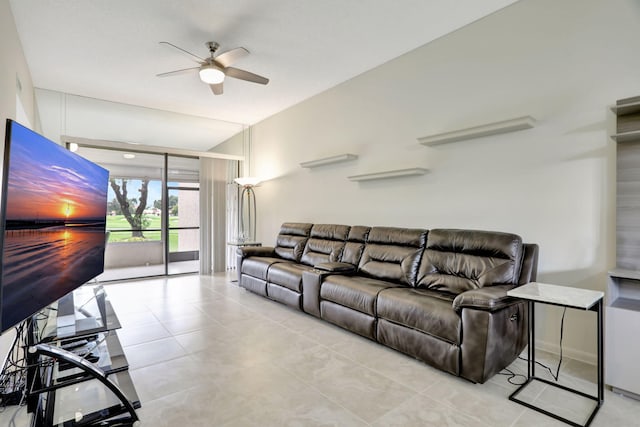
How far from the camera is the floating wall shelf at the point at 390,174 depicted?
11.1ft

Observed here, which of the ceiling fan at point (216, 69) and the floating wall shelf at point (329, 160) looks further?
the floating wall shelf at point (329, 160)

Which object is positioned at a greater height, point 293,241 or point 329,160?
point 329,160

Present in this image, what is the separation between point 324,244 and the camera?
13.6 ft

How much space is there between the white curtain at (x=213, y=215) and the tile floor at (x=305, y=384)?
2.88 m

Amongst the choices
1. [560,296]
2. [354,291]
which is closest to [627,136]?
[560,296]

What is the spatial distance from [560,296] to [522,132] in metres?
1.48

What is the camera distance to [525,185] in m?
2.72

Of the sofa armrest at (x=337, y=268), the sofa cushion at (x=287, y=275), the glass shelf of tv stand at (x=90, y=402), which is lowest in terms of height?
the glass shelf of tv stand at (x=90, y=402)

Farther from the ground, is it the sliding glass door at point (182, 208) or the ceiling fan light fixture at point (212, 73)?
the ceiling fan light fixture at point (212, 73)

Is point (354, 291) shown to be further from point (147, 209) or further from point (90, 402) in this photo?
point (147, 209)

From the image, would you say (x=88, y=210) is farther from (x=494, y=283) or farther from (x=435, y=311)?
(x=494, y=283)

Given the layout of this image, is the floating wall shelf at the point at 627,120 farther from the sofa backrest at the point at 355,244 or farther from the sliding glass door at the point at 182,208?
the sliding glass door at the point at 182,208

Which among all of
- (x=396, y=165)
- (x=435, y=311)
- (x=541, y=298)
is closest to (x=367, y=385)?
(x=435, y=311)

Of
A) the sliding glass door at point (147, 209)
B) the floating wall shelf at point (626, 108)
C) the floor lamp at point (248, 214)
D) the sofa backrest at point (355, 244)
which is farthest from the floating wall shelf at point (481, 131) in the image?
the sliding glass door at point (147, 209)
